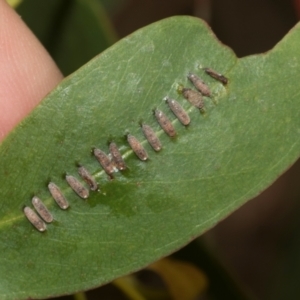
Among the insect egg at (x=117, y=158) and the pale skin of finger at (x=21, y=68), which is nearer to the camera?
the insect egg at (x=117, y=158)

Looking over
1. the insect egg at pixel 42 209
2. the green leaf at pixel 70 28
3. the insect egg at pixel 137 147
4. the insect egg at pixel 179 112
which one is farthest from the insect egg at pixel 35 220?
the green leaf at pixel 70 28

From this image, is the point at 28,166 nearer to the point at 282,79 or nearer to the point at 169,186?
the point at 169,186

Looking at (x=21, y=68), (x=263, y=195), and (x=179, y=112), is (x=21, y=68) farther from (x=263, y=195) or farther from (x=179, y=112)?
(x=263, y=195)

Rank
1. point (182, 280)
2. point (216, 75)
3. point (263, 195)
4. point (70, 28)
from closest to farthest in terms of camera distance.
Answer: point (216, 75) → point (182, 280) → point (70, 28) → point (263, 195)

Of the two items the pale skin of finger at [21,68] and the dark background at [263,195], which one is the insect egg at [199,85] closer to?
the pale skin of finger at [21,68]

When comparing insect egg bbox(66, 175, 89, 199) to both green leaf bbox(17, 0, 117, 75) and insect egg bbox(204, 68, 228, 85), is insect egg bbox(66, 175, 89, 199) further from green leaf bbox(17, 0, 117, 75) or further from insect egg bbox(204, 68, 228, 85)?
green leaf bbox(17, 0, 117, 75)

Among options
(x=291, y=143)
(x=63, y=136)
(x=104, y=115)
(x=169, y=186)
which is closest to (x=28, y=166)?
(x=63, y=136)

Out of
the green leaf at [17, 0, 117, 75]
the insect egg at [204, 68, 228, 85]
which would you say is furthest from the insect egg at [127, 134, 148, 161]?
the green leaf at [17, 0, 117, 75]

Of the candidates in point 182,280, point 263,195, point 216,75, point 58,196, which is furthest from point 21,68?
point 263,195
